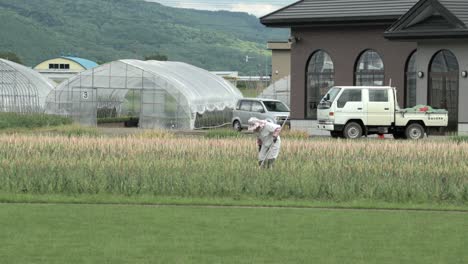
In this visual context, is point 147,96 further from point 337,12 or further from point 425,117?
point 425,117

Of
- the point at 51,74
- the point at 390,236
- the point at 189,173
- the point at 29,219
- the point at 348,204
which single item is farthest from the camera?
the point at 51,74

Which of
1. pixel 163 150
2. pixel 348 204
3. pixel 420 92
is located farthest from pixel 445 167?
pixel 420 92

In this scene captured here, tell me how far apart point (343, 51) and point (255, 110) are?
6.83 meters

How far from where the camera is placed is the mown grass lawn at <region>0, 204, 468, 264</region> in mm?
12312

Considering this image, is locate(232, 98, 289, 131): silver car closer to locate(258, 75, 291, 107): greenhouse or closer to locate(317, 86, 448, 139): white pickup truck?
locate(317, 86, 448, 139): white pickup truck

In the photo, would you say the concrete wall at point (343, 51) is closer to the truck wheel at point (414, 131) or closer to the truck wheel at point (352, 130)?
the truck wheel at point (414, 131)

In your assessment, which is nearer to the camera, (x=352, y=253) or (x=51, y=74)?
(x=352, y=253)

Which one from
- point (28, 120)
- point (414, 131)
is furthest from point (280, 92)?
point (414, 131)

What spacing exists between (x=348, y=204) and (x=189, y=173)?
403 cm

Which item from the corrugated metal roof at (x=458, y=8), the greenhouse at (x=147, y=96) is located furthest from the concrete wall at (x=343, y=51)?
the greenhouse at (x=147, y=96)

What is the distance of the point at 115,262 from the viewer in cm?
1188

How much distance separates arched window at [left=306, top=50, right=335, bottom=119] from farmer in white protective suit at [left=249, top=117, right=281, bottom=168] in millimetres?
20605

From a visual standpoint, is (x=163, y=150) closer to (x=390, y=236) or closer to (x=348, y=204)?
(x=348, y=204)

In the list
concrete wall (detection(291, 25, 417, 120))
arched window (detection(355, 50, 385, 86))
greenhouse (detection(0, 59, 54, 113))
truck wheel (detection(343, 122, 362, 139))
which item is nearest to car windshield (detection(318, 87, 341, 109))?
truck wheel (detection(343, 122, 362, 139))
